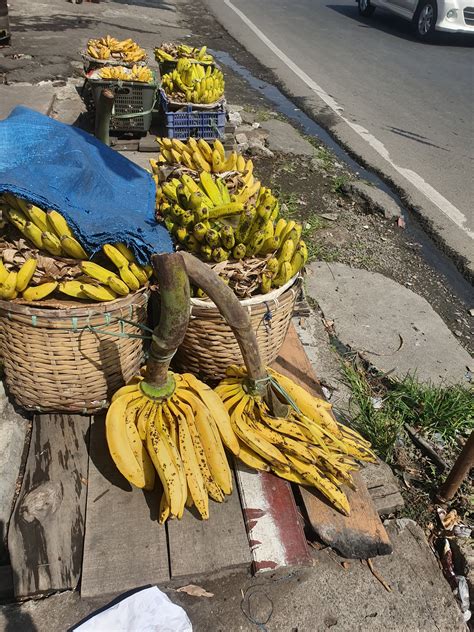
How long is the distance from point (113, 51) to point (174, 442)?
6255 millimetres

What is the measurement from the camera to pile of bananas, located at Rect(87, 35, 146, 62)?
20.5 ft

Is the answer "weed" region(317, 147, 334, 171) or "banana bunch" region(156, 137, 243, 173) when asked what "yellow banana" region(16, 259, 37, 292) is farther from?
"weed" region(317, 147, 334, 171)

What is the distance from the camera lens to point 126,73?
18.5ft

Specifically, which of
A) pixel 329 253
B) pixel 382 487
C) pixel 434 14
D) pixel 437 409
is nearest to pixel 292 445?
pixel 382 487

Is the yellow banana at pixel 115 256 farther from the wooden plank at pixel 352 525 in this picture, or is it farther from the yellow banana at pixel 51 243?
the wooden plank at pixel 352 525

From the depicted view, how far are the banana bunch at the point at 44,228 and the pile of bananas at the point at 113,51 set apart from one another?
4939 mm

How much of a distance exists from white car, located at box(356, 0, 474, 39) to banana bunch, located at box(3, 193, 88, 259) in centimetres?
1377

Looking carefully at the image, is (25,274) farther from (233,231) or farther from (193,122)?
(193,122)

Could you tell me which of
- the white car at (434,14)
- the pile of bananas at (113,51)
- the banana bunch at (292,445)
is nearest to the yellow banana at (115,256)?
the banana bunch at (292,445)

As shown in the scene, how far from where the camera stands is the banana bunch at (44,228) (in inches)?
83.3

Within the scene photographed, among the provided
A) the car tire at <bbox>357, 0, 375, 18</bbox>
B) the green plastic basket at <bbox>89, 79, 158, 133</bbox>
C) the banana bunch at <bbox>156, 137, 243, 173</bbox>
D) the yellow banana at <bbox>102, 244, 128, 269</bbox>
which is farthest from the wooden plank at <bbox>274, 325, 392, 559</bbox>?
the car tire at <bbox>357, 0, 375, 18</bbox>

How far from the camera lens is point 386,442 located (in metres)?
2.62

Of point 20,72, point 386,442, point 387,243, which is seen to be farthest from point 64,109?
point 386,442

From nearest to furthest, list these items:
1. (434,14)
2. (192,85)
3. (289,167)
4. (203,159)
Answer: (203,159)
(192,85)
(289,167)
(434,14)
